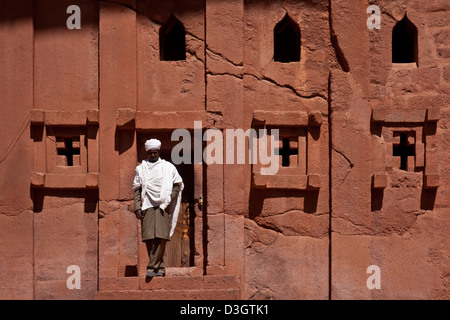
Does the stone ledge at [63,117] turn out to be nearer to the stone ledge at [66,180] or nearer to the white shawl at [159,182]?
the stone ledge at [66,180]

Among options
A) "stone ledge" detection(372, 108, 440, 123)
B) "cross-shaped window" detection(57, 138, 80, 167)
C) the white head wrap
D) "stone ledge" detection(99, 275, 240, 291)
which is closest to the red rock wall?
"stone ledge" detection(372, 108, 440, 123)

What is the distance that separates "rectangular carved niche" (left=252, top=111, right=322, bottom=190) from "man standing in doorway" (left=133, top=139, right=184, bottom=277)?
120cm

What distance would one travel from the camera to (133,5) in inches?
483

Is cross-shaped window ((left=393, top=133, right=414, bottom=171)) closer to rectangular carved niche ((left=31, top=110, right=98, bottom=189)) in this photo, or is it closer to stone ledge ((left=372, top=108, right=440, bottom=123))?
stone ledge ((left=372, top=108, right=440, bottom=123))

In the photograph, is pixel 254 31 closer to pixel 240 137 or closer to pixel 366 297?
pixel 240 137

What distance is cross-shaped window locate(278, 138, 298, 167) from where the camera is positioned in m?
12.3

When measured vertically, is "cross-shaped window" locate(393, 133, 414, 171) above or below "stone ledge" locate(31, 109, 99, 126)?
below

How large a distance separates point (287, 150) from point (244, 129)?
0.63m

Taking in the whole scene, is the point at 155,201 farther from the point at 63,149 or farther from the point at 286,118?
the point at 286,118

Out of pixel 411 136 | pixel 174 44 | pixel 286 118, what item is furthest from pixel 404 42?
pixel 174 44

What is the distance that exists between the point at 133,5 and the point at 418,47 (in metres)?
3.45

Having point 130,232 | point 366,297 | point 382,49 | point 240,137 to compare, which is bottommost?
point 366,297

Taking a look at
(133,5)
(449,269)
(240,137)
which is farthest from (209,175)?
(449,269)

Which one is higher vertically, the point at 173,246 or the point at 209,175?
the point at 209,175
